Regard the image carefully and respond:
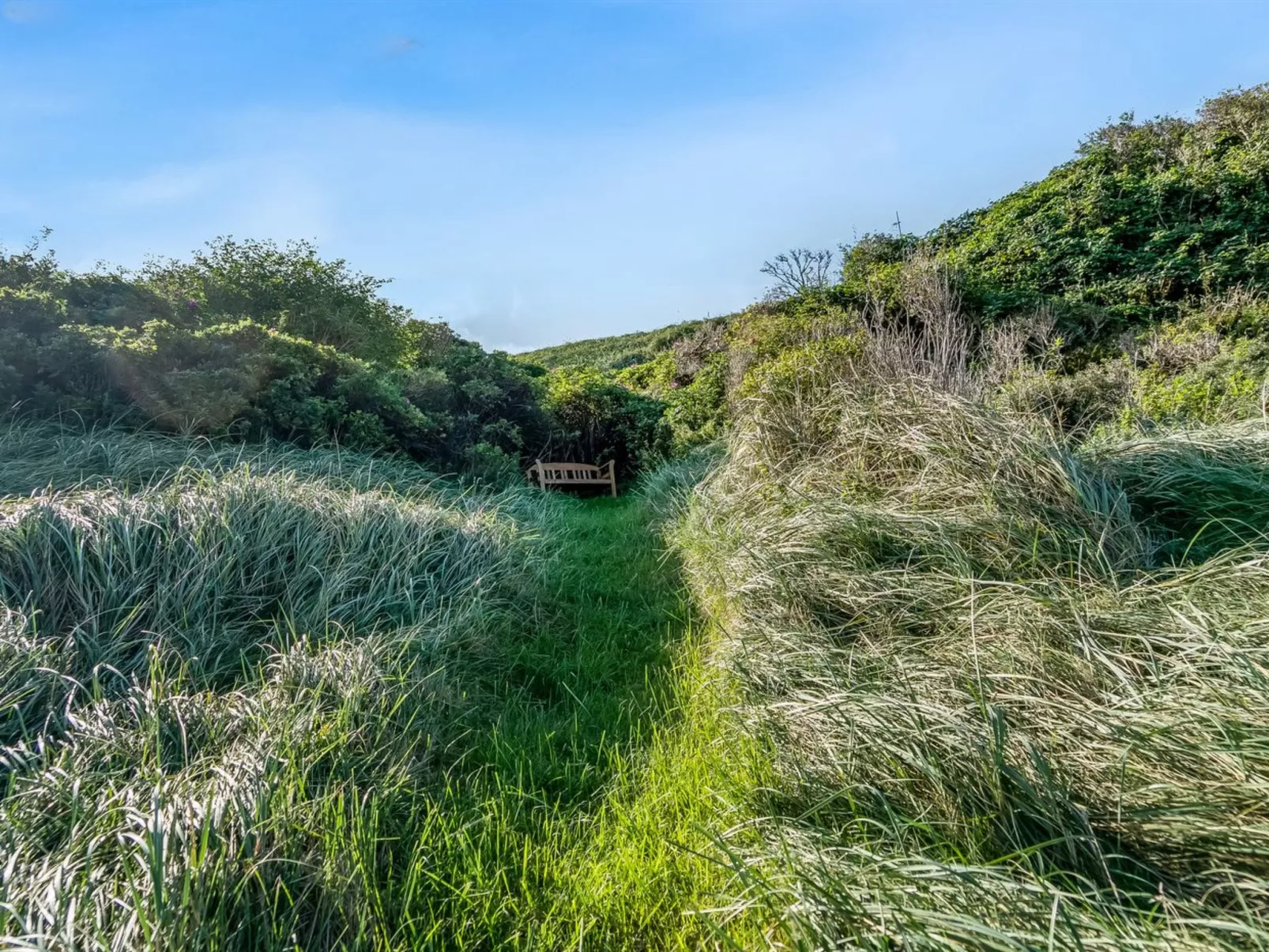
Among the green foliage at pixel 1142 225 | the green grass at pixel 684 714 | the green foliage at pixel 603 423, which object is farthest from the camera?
the green foliage at pixel 603 423

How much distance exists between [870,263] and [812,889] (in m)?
14.3

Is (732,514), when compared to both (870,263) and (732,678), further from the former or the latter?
(870,263)

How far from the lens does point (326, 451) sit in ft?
18.7

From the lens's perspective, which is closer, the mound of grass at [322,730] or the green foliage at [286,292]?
the mound of grass at [322,730]

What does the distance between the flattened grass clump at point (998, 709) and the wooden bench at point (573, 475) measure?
6468 millimetres

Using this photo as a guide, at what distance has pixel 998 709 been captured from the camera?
60.7 inches

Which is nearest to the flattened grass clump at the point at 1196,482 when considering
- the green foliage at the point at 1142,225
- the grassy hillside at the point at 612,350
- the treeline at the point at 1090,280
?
the treeline at the point at 1090,280

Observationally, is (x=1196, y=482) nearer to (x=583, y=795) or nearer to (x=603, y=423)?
(x=583, y=795)

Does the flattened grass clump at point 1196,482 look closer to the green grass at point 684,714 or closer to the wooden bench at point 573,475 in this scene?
the green grass at point 684,714

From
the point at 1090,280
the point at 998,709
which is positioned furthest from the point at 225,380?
the point at 1090,280

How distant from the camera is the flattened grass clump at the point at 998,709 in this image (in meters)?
1.16

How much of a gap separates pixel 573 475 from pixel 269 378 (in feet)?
17.2

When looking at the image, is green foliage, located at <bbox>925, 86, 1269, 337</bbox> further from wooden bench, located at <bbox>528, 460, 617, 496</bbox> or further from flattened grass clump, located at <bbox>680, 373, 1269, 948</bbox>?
flattened grass clump, located at <bbox>680, 373, 1269, 948</bbox>

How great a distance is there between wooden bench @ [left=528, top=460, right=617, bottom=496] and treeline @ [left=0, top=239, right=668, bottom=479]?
0.42 meters
